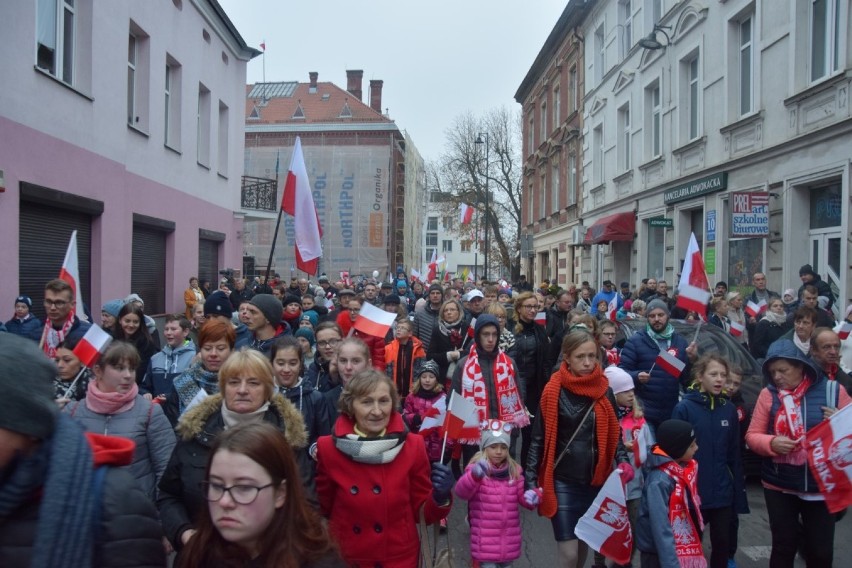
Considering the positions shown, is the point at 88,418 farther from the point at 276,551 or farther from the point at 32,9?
the point at 32,9

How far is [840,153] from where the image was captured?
11.2 meters

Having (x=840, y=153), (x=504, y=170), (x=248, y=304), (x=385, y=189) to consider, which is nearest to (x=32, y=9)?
(x=248, y=304)

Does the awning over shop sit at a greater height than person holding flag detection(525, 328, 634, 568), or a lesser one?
greater

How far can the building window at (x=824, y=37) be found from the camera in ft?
37.7

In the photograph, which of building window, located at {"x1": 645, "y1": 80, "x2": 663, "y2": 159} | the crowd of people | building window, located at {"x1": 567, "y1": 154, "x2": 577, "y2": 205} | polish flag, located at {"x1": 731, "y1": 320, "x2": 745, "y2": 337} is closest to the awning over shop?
building window, located at {"x1": 645, "y1": 80, "x2": 663, "y2": 159}

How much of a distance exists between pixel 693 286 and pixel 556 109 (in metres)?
→ 26.8

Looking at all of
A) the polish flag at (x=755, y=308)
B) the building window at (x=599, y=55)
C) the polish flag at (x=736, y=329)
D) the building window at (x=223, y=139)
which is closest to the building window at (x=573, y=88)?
the building window at (x=599, y=55)

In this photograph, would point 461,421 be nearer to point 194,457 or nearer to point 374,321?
point 374,321

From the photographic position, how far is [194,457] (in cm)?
302

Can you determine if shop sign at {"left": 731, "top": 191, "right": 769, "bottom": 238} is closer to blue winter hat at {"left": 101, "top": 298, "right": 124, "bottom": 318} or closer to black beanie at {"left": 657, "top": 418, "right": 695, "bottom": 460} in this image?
black beanie at {"left": 657, "top": 418, "right": 695, "bottom": 460}

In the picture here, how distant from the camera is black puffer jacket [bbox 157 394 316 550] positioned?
114 inches

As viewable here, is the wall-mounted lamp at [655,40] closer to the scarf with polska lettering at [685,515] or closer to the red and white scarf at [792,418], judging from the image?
the red and white scarf at [792,418]

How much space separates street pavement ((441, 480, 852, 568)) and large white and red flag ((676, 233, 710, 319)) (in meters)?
1.91

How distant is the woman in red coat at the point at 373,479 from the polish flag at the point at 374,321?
98.6 inches
